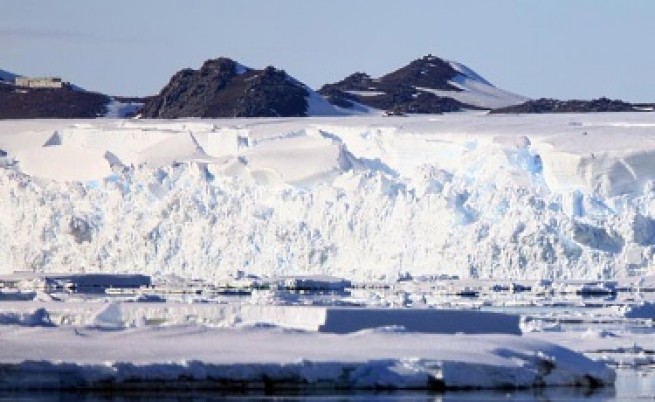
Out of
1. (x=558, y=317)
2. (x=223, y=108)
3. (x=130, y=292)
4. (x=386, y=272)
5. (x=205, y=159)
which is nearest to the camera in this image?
(x=558, y=317)

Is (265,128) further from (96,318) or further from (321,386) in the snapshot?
(321,386)

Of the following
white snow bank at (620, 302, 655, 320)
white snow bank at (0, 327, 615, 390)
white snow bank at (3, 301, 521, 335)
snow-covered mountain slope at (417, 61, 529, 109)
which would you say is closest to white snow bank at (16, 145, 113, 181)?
white snow bank at (620, 302, 655, 320)

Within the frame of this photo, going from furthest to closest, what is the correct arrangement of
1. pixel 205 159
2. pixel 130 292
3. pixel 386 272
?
1. pixel 205 159
2. pixel 386 272
3. pixel 130 292

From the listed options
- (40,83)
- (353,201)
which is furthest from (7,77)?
(353,201)

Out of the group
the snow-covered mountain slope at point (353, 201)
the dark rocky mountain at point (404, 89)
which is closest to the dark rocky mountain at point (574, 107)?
the dark rocky mountain at point (404, 89)

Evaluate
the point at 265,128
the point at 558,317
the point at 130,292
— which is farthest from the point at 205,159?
the point at 558,317

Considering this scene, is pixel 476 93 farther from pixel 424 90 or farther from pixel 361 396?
pixel 361 396

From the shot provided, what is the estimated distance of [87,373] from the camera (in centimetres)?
1073

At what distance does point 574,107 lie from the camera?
131 feet

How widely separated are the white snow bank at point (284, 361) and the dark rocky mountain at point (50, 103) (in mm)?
28726

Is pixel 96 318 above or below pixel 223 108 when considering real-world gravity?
below

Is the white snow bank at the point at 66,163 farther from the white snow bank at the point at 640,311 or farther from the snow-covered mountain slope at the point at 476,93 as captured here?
the snow-covered mountain slope at the point at 476,93

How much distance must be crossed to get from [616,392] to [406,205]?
1343 centimetres

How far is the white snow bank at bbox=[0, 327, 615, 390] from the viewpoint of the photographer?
1082cm
